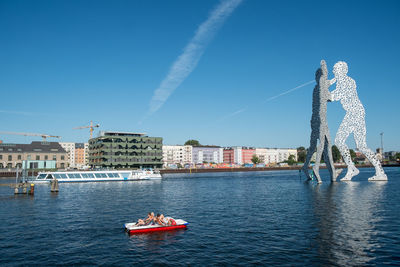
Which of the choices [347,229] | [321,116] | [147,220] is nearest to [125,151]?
[321,116]

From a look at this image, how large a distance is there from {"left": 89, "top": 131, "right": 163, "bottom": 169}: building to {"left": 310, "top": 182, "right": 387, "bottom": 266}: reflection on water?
114740mm

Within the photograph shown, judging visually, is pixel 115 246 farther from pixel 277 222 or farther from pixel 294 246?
pixel 277 222

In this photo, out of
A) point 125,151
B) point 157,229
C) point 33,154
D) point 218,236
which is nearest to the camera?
point 218,236

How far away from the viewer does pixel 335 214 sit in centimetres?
3172

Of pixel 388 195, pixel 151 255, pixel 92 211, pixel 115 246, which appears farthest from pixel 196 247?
pixel 388 195

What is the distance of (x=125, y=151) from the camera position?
15175cm

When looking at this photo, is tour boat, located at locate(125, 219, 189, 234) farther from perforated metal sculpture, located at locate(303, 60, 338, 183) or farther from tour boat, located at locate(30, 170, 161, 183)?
tour boat, located at locate(30, 170, 161, 183)

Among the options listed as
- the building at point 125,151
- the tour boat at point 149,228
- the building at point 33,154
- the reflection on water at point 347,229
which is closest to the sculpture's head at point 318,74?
the reflection on water at point 347,229

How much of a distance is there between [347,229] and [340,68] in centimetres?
4479

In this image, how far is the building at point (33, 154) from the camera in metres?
141

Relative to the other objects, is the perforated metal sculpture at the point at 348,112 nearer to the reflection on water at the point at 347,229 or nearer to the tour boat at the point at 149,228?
the reflection on water at the point at 347,229

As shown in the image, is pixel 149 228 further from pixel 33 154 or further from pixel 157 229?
pixel 33 154

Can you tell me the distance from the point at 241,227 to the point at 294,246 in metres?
6.53

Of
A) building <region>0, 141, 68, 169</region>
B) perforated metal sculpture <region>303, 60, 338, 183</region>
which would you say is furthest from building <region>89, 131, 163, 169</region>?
perforated metal sculpture <region>303, 60, 338, 183</region>
